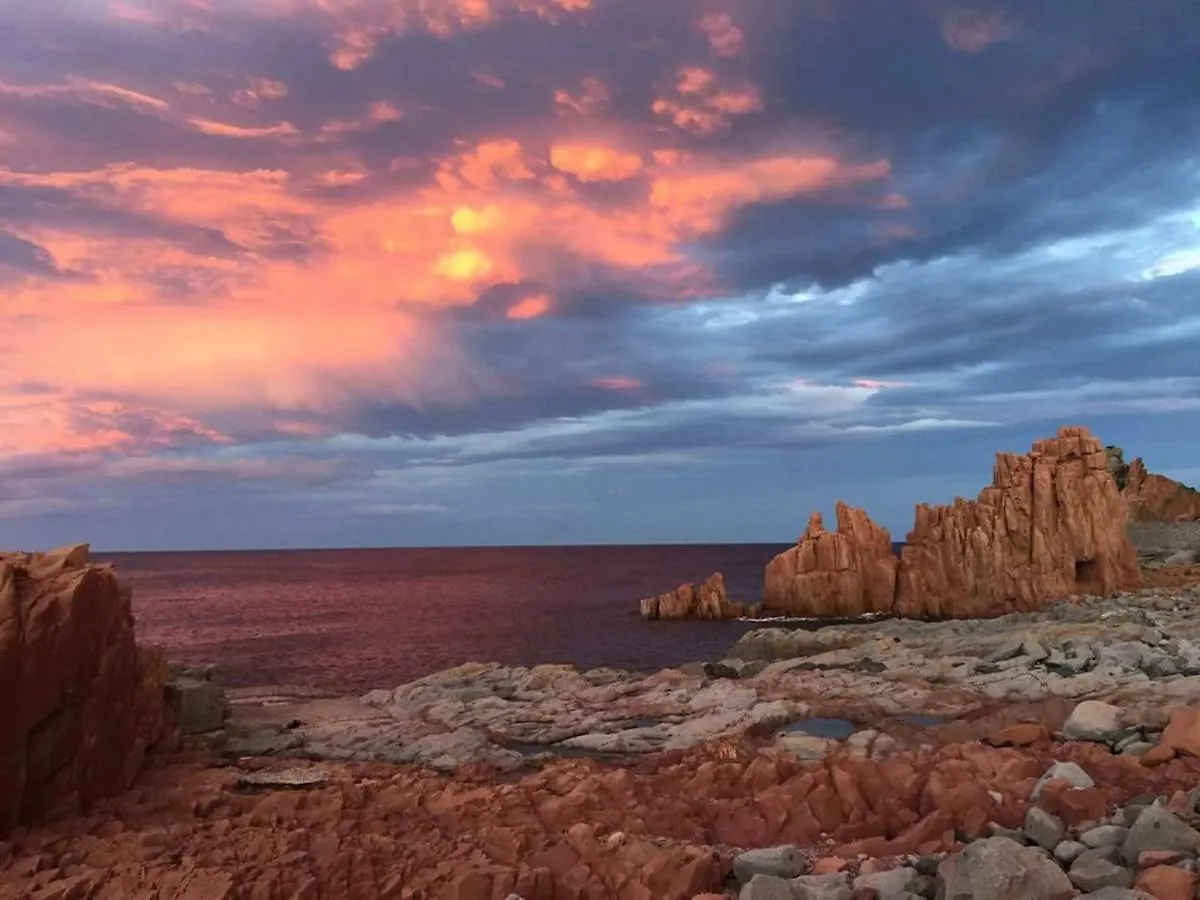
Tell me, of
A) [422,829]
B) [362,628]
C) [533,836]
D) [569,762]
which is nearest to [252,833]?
[422,829]

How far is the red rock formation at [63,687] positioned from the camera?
55.3 feet

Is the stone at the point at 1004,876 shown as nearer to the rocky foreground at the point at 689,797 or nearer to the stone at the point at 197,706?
the rocky foreground at the point at 689,797

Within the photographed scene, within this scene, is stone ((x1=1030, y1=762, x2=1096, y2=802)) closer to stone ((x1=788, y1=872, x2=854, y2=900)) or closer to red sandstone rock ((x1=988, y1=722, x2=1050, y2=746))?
stone ((x1=788, y1=872, x2=854, y2=900))

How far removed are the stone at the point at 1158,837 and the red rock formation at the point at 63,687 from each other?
18648mm

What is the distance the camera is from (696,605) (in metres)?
75.0

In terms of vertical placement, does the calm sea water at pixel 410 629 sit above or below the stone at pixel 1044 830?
below

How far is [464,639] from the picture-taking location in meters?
64.1

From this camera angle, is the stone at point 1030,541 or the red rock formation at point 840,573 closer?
the stone at point 1030,541

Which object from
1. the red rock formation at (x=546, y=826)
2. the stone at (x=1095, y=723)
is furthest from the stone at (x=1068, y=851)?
the stone at (x=1095, y=723)

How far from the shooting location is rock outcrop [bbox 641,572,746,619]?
73.8 metres

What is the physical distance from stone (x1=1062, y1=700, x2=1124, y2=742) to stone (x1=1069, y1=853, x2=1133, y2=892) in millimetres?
10080

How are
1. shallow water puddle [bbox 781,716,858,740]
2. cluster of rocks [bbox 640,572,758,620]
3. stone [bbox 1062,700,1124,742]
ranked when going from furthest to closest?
1. cluster of rocks [bbox 640,572,758,620]
2. shallow water puddle [bbox 781,716,858,740]
3. stone [bbox 1062,700,1124,742]

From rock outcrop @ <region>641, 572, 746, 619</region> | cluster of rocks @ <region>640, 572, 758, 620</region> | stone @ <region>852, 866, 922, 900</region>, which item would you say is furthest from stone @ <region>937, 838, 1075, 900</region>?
rock outcrop @ <region>641, 572, 746, 619</region>

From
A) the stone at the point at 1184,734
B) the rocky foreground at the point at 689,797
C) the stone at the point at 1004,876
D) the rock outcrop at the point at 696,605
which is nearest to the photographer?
the stone at the point at 1004,876
